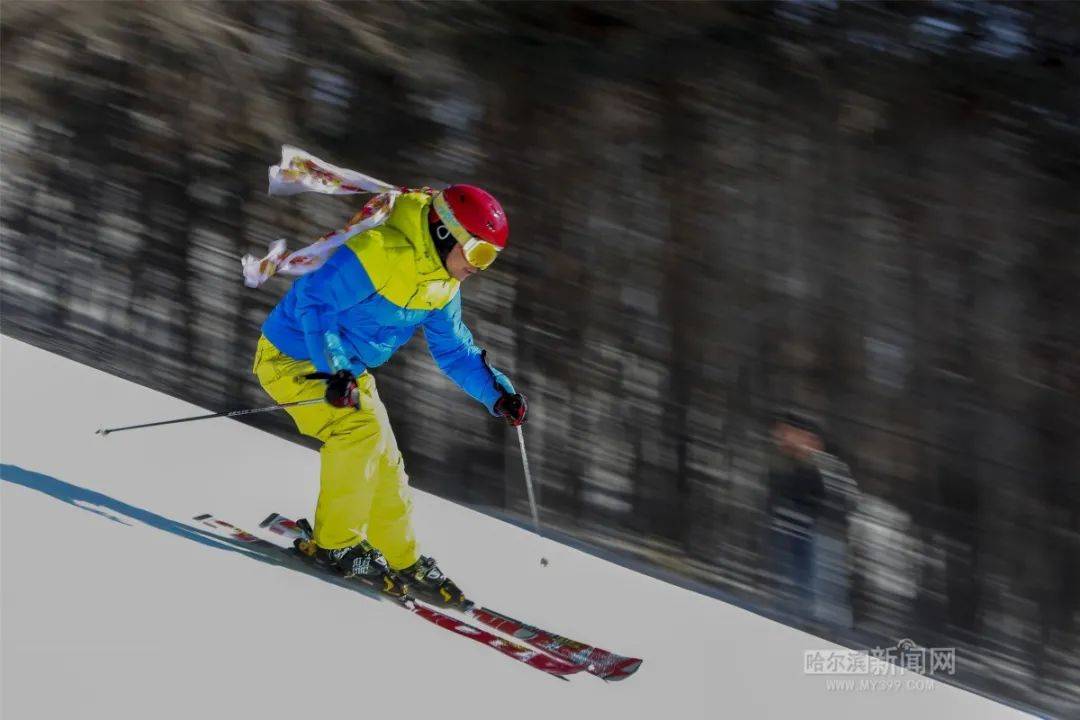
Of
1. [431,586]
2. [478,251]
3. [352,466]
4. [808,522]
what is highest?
[478,251]

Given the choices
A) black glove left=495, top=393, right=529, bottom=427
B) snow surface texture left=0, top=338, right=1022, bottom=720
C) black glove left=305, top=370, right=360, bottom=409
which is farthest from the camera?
black glove left=495, top=393, right=529, bottom=427

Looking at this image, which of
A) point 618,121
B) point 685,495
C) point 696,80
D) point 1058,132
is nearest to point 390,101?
point 618,121

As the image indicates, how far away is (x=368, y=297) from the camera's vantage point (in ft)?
10.9

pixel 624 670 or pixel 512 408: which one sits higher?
pixel 512 408

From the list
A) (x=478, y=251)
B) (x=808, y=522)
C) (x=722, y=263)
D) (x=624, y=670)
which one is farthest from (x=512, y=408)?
(x=722, y=263)

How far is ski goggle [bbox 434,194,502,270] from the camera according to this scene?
3.23 metres

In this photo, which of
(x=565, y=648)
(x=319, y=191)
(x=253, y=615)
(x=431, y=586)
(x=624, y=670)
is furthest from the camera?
(x=431, y=586)

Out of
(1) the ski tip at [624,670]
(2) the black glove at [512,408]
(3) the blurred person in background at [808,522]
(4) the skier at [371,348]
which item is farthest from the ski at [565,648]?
(3) the blurred person in background at [808,522]

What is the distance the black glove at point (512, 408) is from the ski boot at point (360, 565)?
0.63m

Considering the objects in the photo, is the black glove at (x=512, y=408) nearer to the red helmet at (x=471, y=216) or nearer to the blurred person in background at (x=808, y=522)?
the red helmet at (x=471, y=216)

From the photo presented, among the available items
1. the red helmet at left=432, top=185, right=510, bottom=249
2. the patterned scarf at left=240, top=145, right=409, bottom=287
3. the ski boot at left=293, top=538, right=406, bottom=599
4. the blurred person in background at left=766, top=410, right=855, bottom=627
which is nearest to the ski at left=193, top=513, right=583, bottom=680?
the ski boot at left=293, top=538, right=406, bottom=599

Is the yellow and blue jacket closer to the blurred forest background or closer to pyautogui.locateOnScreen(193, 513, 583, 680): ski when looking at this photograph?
pyautogui.locateOnScreen(193, 513, 583, 680): ski

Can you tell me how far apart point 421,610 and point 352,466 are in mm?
503

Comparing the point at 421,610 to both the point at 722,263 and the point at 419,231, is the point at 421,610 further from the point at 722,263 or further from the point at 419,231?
the point at 722,263
